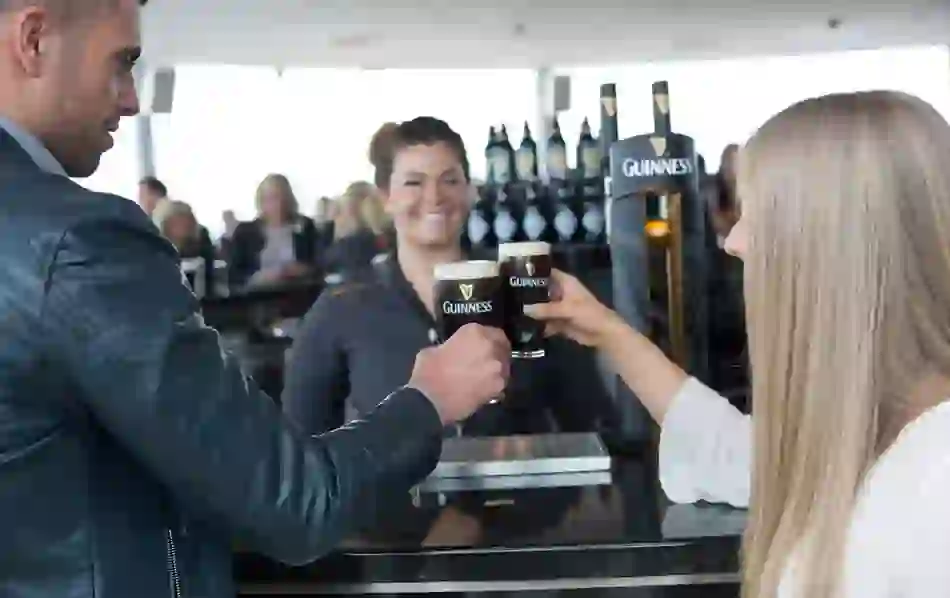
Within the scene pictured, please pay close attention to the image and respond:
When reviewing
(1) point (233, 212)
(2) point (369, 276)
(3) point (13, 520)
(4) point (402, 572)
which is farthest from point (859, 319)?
(1) point (233, 212)

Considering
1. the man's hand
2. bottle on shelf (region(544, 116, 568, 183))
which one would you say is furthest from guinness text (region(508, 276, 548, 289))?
bottle on shelf (region(544, 116, 568, 183))

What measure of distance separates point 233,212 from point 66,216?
91 centimetres

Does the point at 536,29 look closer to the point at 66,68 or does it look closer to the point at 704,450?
the point at 704,450

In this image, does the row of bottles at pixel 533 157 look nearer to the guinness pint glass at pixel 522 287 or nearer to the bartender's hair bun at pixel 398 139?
the bartender's hair bun at pixel 398 139

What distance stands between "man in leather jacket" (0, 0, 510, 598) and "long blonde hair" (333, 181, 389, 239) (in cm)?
73

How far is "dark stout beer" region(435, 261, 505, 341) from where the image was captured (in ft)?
3.68

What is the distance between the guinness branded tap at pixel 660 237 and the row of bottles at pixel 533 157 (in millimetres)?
40

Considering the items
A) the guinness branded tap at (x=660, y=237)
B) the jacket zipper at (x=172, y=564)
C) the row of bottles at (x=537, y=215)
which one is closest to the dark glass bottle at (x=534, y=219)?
the row of bottles at (x=537, y=215)

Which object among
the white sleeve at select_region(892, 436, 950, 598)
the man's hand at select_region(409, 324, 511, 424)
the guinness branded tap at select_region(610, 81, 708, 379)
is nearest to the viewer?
the white sleeve at select_region(892, 436, 950, 598)

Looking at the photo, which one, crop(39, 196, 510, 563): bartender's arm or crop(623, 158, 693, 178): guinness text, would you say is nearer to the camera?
crop(39, 196, 510, 563): bartender's arm

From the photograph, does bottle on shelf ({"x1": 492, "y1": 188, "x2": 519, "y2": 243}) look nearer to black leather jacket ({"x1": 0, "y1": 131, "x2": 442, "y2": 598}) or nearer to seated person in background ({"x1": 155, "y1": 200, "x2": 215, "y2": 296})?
seated person in background ({"x1": 155, "y1": 200, "x2": 215, "y2": 296})

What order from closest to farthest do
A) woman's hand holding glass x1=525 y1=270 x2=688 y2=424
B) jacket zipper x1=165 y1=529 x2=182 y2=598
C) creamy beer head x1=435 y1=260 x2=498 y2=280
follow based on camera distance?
jacket zipper x1=165 y1=529 x2=182 y2=598 < creamy beer head x1=435 y1=260 x2=498 y2=280 < woman's hand holding glass x1=525 y1=270 x2=688 y2=424

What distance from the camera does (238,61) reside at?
1.62 m

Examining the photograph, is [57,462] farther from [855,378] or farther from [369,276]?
[369,276]
